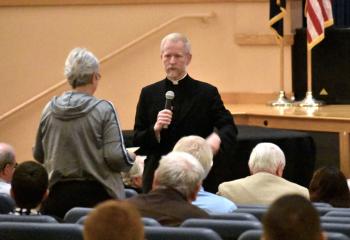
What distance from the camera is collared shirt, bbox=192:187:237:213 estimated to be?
442 centimetres

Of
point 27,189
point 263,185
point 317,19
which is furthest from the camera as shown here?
point 317,19

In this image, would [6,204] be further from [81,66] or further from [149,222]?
[149,222]

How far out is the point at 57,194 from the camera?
431 cm

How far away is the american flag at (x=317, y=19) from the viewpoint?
32.3 feet

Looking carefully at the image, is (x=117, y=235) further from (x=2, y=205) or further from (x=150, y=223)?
(x=2, y=205)

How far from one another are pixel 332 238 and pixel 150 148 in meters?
2.16

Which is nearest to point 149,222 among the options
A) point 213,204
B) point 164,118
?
point 213,204

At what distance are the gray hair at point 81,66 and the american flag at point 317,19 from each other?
19.2ft

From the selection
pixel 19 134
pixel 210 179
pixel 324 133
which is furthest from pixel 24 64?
pixel 210 179

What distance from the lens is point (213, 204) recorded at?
14.6ft

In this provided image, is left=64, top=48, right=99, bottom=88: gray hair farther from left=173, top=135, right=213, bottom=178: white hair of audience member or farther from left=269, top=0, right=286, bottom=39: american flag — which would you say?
left=269, top=0, right=286, bottom=39: american flag

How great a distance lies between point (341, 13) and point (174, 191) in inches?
296

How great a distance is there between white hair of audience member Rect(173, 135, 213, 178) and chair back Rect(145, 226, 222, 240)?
1269mm

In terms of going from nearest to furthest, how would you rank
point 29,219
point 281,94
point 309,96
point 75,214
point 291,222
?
point 291,222, point 29,219, point 75,214, point 309,96, point 281,94
